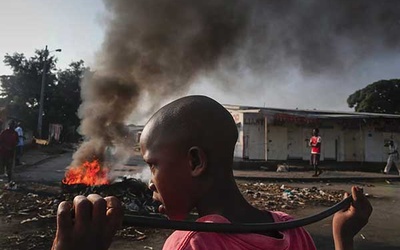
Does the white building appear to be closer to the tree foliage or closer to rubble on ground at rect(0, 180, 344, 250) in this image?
rubble on ground at rect(0, 180, 344, 250)

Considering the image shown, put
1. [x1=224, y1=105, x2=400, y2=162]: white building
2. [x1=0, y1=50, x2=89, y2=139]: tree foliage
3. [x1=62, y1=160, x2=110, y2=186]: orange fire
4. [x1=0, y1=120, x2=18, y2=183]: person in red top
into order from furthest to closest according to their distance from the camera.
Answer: [x1=0, y1=50, x2=89, y2=139]: tree foliage, [x1=224, y1=105, x2=400, y2=162]: white building, [x1=0, y1=120, x2=18, y2=183]: person in red top, [x1=62, y1=160, x2=110, y2=186]: orange fire

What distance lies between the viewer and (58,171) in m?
14.8

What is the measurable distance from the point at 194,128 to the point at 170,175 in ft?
0.47

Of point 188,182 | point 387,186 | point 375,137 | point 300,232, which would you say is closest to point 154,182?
point 188,182

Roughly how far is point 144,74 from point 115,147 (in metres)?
2.66

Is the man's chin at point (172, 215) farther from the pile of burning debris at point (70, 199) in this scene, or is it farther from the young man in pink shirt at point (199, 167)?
the pile of burning debris at point (70, 199)

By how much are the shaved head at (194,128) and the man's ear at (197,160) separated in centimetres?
1

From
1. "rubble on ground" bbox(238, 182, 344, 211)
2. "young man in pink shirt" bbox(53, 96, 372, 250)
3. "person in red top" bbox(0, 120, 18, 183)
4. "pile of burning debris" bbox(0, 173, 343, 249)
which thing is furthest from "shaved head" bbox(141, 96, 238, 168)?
"person in red top" bbox(0, 120, 18, 183)

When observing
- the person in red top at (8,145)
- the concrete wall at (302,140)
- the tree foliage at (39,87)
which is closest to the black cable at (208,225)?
the person in red top at (8,145)

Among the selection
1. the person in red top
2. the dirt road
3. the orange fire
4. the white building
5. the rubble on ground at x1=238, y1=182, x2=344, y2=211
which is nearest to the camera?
the dirt road

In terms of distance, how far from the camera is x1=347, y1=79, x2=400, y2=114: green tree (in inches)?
1393

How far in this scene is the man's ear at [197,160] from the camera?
104 centimetres

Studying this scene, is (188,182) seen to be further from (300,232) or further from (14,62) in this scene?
(14,62)

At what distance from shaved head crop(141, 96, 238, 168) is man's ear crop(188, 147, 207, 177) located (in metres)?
0.01
